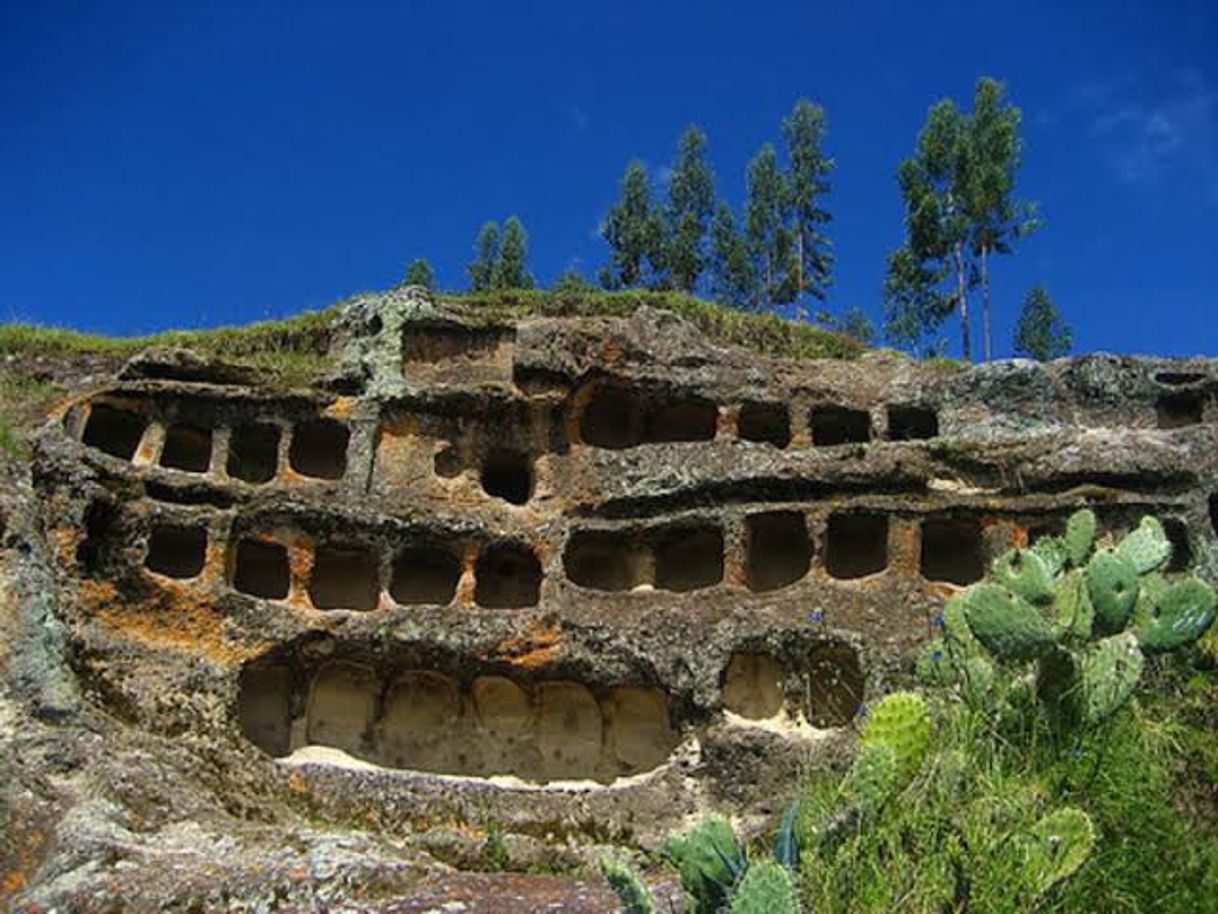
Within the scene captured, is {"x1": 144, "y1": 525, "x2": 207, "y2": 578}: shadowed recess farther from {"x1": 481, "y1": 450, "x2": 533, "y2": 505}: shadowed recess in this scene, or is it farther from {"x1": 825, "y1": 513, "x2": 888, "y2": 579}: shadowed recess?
{"x1": 825, "y1": 513, "x2": 888, "y2": 579}: shadowed recess

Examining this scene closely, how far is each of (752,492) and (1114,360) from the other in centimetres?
827

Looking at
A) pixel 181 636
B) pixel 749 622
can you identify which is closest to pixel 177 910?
pixel 181 636

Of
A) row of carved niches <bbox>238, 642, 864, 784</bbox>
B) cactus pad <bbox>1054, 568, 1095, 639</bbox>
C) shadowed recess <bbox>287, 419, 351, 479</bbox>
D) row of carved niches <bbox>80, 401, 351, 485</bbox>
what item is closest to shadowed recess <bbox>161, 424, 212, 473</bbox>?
row of carved niches <bbox>80, 401, 351, 485</bbox>

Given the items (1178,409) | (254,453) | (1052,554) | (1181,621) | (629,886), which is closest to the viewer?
(629,886)

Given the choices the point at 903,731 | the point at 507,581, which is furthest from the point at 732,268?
the point at 903,731

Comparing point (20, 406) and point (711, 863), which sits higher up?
point (20, 406)

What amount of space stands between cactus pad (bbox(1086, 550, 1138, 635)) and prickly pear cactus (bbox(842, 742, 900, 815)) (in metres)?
2.97

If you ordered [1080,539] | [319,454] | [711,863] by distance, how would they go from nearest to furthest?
[711,863] → [1080,539] → [319,454]

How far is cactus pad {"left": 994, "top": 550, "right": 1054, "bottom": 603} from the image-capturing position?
12719 millimetres

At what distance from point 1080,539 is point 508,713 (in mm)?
13181

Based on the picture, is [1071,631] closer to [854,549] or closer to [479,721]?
[479,721]

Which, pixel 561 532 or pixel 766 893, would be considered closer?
pixel 766 893

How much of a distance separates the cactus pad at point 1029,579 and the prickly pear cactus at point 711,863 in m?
4.39

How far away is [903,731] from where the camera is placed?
1066cm
